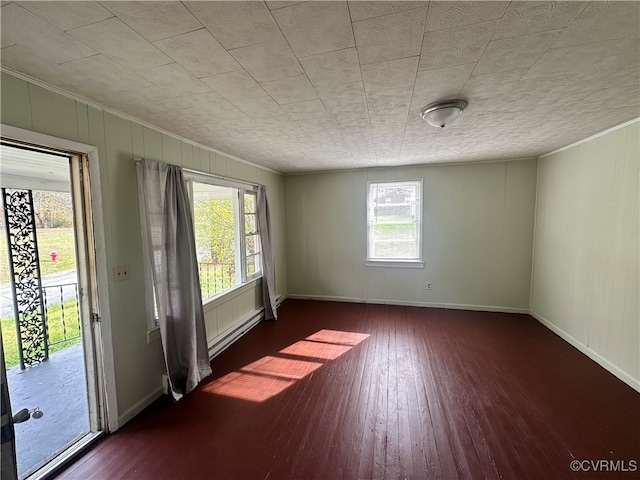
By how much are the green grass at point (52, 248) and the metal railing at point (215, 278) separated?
45.5 inches

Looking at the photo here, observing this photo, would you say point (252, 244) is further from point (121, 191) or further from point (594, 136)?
point (594, 136)

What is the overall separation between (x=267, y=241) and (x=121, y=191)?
87.7 inches

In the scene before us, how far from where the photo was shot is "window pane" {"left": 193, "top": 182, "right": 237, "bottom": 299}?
126 inches

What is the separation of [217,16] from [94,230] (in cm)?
167

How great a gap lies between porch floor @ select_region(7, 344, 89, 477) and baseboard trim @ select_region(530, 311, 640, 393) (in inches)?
179

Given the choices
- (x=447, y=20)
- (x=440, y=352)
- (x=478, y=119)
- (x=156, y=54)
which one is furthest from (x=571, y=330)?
(x=156, y=54)

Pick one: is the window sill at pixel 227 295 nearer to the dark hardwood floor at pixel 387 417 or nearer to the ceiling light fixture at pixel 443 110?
the dark hardwood floor at pixel 387 417

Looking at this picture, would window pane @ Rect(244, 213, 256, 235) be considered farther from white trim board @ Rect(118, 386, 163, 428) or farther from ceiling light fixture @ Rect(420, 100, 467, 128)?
ceiling light fixture @ Rect(420, 100, 467, 128)

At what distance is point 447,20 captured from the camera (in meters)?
1.12

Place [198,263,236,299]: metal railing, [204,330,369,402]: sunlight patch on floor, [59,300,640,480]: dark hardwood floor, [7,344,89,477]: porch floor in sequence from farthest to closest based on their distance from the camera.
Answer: [198,263,236,299]: metal railing
[204,330,369,402]: sunlight patch on floor
[7,344,89,477]: porch floor
[59,300,640,480]: dark hardwood floor

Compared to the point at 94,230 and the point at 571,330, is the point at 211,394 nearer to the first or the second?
the point at 94,230

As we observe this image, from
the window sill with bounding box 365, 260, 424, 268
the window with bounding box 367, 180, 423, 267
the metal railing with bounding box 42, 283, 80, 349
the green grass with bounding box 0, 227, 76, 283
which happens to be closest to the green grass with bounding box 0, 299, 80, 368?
the metal railing with bounding box 42, 283, 80, 349

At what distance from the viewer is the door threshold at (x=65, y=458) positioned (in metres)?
1.64

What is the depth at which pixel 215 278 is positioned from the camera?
347 centimetres
